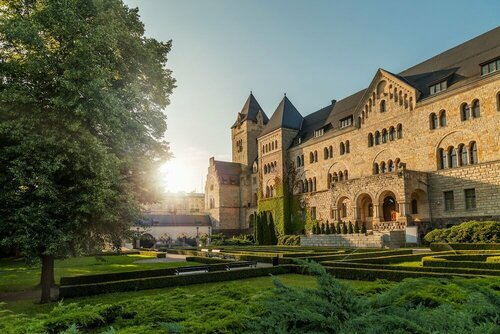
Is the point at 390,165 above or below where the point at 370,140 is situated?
below

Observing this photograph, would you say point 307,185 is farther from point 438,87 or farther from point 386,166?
point 438,87

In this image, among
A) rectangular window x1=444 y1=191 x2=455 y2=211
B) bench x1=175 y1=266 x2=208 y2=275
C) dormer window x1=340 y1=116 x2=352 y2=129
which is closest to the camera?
bench x1=175 y1=266 x2=208 y2=275

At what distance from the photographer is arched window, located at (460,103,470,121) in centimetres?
3271

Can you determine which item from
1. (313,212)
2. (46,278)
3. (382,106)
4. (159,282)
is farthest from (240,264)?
(313,212)

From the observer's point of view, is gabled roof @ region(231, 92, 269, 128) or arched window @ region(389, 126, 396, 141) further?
gabled roof @ region(231, 92, 269, 128)

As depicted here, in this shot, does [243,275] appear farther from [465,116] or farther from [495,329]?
[465,116]

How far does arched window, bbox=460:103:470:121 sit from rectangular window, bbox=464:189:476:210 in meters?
6.20

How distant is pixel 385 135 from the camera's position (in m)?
40.8

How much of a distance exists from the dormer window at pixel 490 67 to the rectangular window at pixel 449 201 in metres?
10.4

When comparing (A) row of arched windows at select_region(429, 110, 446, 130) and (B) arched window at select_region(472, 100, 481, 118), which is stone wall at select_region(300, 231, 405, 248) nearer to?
(A) row of arched windows at select_region(429, 110, 446, 130)

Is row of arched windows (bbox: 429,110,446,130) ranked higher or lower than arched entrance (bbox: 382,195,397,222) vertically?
higher

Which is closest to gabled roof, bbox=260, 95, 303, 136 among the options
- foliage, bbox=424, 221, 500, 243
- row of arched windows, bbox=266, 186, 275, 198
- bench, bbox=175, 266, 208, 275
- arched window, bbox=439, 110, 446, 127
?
row of arched windows, bbox=266, 186, 275, 198

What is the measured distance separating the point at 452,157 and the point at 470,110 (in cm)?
432

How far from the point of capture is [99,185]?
13.4 metres
